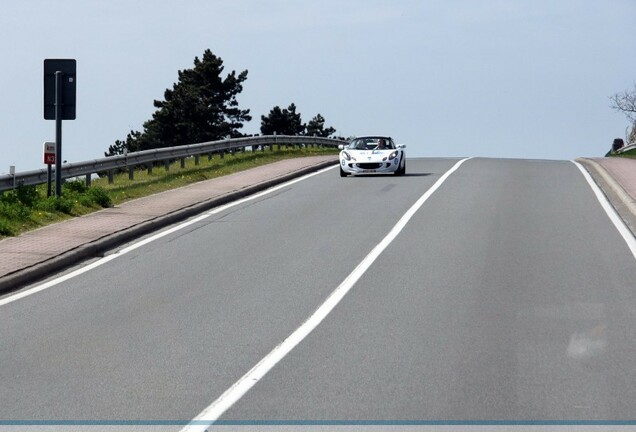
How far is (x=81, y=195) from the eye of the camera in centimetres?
2341

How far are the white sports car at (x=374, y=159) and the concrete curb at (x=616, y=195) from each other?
18.2 feet

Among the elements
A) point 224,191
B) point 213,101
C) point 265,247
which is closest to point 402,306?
point 265,247

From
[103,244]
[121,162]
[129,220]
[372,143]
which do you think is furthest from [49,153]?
[372,143]

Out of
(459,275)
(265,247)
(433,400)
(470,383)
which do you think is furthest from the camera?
(265,247)

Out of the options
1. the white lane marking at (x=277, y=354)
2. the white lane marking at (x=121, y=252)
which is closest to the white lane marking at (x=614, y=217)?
the white lane marking at (x=277, y=354)

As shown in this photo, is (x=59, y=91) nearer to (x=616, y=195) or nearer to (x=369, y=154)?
(x=616, y=195)

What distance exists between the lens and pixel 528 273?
1505cm

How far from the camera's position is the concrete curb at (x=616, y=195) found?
72.3ft

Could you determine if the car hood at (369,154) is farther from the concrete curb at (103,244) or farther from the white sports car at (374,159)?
the concrete curb at (103,244)

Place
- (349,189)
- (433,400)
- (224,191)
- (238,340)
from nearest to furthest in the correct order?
1. (433,400)
2. (238,340)
3. (224,191)
4. (349,189)

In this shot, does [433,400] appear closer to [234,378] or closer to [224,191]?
[234,378]

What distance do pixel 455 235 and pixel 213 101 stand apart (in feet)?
291

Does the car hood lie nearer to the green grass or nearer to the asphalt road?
the green grass

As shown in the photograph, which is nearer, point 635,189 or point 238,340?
point 238,340
